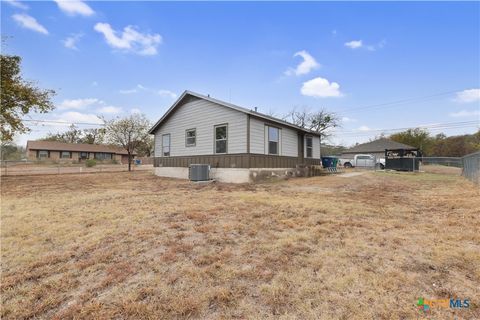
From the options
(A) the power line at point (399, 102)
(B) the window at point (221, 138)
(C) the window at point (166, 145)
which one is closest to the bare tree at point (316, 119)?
(A) the power line at point (399, 102)

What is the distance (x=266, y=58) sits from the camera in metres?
15.1

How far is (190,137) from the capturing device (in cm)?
1309

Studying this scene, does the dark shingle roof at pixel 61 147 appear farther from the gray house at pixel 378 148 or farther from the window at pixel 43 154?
the gray house at pixel 378 148

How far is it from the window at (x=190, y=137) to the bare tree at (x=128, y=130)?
14371mm

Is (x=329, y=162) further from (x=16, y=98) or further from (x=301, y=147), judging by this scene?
(x=16, y=98)

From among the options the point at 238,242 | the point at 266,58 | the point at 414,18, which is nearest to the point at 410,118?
the point at 414,18

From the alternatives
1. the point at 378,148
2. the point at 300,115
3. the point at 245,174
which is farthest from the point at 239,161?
the point at 378,148

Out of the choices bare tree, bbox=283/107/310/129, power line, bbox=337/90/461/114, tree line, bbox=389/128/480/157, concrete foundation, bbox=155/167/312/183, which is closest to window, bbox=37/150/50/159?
concrete foundation, bbox=155/167/312/183

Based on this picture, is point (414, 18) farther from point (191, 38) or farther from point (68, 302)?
point (68, 302)

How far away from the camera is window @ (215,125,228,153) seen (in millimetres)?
11242

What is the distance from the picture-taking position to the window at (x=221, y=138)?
36.9 feet

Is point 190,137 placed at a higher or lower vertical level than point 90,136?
lower

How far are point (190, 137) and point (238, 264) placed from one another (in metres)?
11.3

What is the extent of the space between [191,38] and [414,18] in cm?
1207
